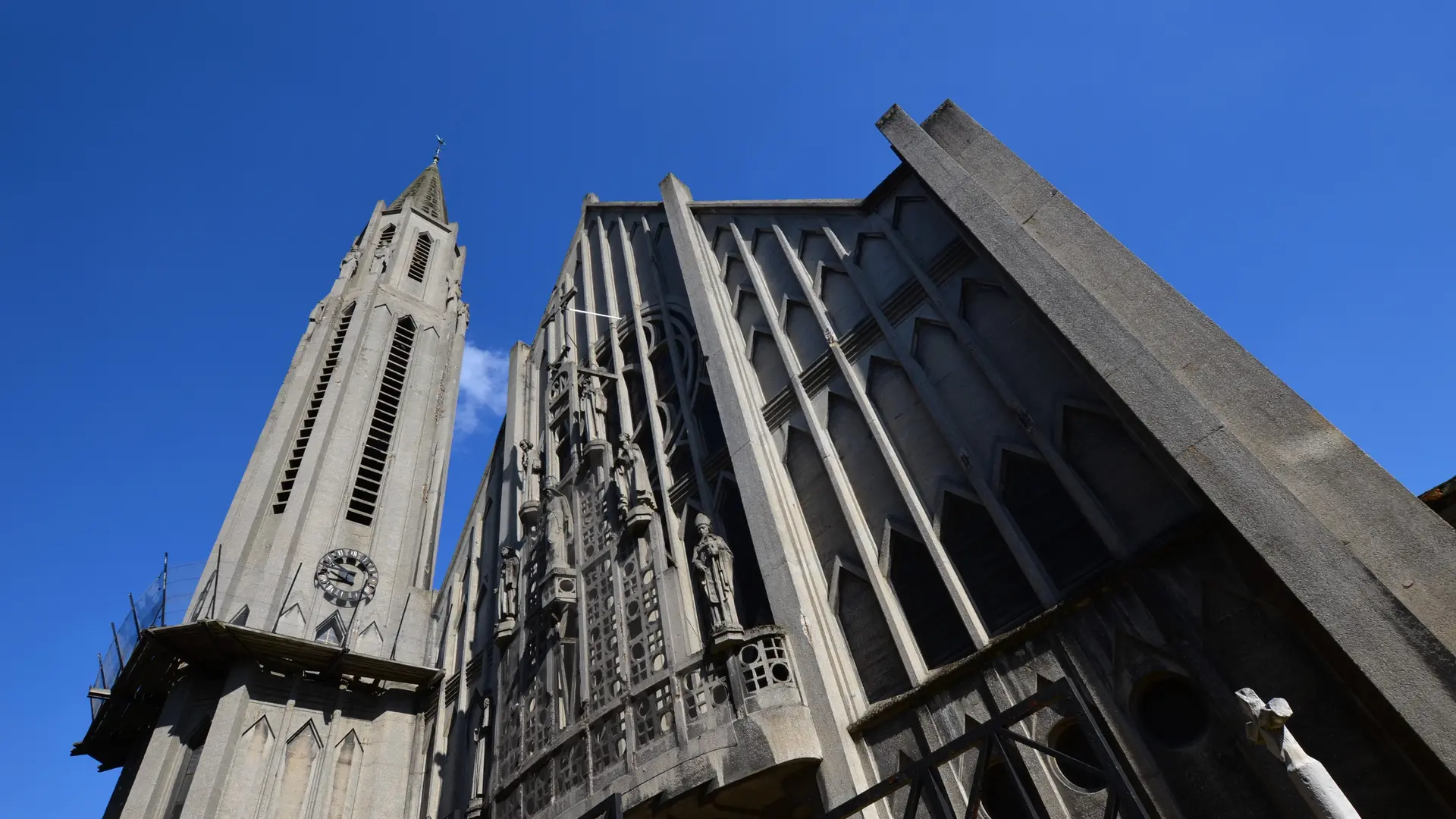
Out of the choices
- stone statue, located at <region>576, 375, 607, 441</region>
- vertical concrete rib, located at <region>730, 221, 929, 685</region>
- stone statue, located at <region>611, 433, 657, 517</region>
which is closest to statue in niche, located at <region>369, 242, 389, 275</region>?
stone statue, located at <region>576, 375, 607, 441</region>

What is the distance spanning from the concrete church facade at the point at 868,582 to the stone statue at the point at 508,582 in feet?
0.28

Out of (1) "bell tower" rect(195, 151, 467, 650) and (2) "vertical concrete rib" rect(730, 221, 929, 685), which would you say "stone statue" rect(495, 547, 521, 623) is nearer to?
(1) "bell tower" rect(195, 151, 467, 650)

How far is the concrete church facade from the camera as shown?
7164 mm

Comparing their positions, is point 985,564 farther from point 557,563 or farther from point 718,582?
point 557,563

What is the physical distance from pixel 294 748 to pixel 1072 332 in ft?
65.8

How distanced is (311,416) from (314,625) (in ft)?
30.3

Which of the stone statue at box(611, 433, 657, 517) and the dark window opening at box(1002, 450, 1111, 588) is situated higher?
the stone statue at box(611, 433, 657, 517)

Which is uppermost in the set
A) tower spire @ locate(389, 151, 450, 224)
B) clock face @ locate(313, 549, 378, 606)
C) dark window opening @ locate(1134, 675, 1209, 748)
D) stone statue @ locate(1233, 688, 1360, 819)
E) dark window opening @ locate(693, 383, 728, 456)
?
tower spire @ locate(389, 151, 450, 224)

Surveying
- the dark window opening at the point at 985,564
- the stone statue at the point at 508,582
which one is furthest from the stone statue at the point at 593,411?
the dark window opening at the point at 985,564

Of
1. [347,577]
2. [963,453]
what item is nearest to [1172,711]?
[963,453]

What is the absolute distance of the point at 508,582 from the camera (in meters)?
18.7

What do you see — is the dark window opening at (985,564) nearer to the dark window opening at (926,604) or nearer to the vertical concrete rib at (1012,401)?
the dark window opening at (926,604)

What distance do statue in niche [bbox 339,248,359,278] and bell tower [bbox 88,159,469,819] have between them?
419cm

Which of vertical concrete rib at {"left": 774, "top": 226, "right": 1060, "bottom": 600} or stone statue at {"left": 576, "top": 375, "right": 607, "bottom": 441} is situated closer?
vertical concrete rib at {"left": 774, "top": 226, "right": 1060, "bottom": 600}
